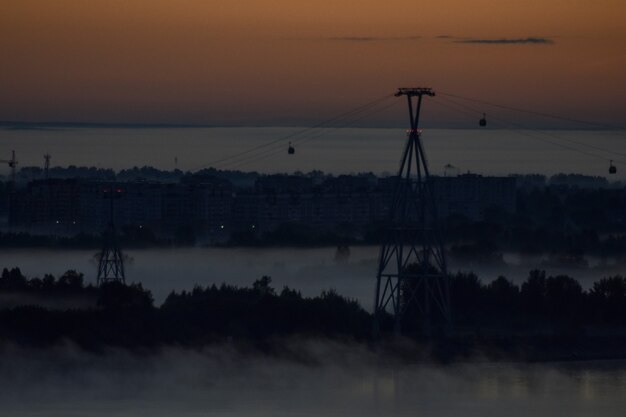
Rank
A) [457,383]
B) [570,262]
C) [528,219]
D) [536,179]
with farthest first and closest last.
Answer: [536,179] < [528,219] < [570,262] < [457,383]

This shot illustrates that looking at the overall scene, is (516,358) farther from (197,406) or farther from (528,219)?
(528,219)

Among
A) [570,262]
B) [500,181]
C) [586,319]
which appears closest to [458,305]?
[586,319]

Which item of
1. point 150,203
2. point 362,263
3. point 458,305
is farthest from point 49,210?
point 458,305

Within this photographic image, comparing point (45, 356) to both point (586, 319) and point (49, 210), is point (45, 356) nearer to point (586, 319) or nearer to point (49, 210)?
point (586, 319)

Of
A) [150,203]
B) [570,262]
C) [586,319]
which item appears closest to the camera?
[586,319]

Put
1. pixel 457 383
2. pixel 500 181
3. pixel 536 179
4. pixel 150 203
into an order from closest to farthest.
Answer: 1. pixel 457 383
2. pixel 150 203
3. pixel 500 181
4. pixel 536 179

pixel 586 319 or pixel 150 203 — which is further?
pixel 150 203

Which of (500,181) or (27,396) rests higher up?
(500,181)

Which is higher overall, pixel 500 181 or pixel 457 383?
pixel 500 181

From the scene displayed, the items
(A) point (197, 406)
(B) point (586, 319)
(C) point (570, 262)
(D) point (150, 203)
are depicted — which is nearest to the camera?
(A) point (197, 406)
